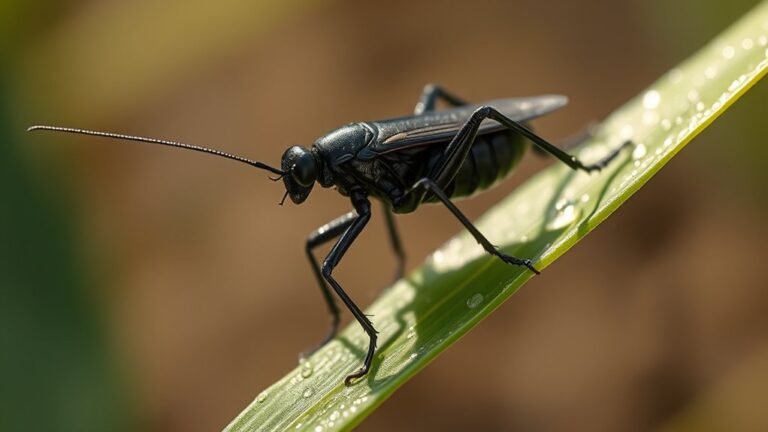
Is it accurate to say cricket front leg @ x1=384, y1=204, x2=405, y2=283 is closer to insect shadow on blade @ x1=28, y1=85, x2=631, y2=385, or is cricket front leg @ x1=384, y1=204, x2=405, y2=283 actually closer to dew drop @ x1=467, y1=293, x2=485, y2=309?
insect shadow on blade @ x1=28, y1=85, x2=631, y2=385

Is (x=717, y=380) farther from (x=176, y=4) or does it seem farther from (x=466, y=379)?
(x=176, y=4)

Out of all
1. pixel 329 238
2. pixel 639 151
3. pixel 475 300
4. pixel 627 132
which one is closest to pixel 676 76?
pixel 627 132

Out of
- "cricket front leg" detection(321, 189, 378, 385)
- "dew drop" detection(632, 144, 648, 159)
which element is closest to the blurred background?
"cricket front leg" detection(321, 189, 378, 385)

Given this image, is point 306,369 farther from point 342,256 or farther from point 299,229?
point 299,229

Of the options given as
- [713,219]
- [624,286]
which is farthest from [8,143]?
[713,219]

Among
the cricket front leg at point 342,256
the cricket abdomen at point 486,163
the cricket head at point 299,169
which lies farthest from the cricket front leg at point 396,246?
the cricket head at point 299,169
